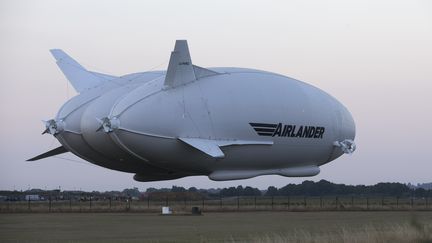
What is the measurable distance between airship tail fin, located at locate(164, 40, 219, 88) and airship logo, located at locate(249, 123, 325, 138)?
413cm

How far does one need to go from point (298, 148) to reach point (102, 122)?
11259mm

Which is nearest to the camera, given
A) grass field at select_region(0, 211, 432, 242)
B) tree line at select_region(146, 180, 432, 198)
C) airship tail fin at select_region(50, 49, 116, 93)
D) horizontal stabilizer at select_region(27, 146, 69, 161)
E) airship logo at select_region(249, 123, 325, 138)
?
grass field at select_region(0, 211, 432, 242)

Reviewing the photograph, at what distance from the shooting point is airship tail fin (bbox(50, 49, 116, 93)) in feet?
175

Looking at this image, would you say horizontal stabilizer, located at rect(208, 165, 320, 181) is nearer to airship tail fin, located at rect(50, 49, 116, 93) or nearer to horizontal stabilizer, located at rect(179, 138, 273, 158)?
horizontal stabilizer, located at rect(179, 138, 273, 158)

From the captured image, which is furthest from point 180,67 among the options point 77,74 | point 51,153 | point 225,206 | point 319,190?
point 319,190

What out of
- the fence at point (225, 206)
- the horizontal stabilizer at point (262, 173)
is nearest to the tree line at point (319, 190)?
the fence at point (225, 206)

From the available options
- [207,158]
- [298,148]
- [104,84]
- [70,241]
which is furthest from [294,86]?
[70,241]

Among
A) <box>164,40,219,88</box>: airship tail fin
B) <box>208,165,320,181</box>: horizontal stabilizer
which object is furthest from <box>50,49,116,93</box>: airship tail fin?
<box>208,165,320,181</box>: horizontal stabilizer

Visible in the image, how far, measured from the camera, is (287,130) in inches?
1762

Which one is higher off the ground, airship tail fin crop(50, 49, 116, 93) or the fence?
airship tail fin crop(50, 49, 116, 93)

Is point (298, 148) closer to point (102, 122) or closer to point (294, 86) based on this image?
point (294, 86)

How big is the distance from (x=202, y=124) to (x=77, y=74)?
1667 centimetres

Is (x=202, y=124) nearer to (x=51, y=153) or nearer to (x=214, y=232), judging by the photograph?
(x=214, y=232)

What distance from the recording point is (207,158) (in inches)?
1646
